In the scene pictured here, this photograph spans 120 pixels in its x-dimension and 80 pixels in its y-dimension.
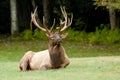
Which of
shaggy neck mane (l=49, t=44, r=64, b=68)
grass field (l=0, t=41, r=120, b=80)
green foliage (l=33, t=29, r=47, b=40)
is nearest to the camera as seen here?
grass field (l=0, t=41, r=120, b=80)

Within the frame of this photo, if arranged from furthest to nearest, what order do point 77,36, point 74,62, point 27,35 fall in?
point 27,35, point 77,36, point 74,62

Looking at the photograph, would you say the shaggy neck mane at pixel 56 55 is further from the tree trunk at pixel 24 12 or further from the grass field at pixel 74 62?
the tree trunk at pixel 24 12

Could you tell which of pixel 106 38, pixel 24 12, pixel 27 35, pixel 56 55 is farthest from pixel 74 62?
pixel 24 12

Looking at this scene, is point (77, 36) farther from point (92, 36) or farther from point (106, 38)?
point (106, 38)

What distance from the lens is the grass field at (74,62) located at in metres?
13.9

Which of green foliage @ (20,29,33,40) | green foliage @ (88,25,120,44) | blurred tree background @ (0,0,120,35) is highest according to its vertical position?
blurred tree background @ (0,0,120,35)

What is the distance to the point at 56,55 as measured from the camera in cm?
1644

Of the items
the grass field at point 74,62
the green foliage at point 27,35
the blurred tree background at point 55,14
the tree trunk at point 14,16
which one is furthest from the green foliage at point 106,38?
the tree trunk at point 14,16

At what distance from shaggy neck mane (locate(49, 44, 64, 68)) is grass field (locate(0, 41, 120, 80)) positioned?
364 mm

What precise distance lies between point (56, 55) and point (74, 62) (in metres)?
3.52

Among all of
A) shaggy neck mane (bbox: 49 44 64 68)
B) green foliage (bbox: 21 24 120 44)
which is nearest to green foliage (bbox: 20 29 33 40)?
green foliage (bbox: 21 24 120 44)

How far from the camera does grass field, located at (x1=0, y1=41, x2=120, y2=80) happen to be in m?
13.9

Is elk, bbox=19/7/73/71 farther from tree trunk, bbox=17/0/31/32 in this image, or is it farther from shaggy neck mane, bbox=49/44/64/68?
tree trunk, bbox=17/0/31/32

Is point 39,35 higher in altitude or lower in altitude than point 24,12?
lower
